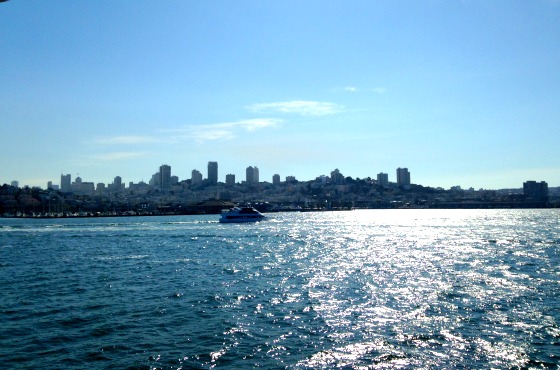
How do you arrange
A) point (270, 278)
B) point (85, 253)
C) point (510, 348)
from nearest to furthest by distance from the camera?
point (510, 348)
point (270, 278)
point (85, 253)

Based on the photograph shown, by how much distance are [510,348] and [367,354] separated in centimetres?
370

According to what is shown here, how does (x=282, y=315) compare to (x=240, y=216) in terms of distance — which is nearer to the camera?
(x=282, y=315)

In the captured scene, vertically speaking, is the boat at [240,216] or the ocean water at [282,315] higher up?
the boat at [240,216]

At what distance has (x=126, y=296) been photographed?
19.3 m

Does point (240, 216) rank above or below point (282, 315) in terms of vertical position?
above

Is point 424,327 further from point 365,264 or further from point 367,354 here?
point 365,264

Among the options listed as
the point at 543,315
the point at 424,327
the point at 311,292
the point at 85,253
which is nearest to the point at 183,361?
the point at 424,327

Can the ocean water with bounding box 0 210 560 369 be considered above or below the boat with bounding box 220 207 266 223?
below

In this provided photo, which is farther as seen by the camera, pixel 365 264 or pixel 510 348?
pixel 365 264

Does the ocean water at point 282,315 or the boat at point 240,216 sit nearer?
the ocean water at point 282,315

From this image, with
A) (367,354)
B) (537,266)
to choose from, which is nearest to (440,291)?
(367,354)

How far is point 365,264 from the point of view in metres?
29.7

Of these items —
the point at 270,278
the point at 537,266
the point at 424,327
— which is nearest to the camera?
the point at 424,327

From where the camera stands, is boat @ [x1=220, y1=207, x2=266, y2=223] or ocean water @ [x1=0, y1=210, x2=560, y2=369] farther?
boat @ [x1=220, y1=207, x2=266, y2=223]
